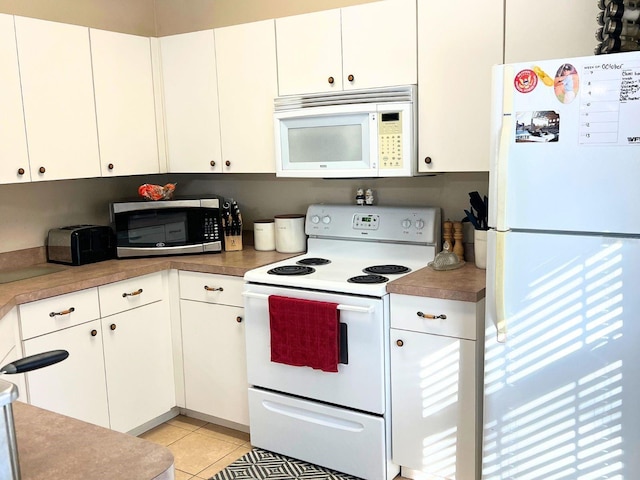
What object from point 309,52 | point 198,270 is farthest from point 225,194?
point 309,52

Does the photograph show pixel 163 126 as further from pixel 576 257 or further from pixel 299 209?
pixel 576 257

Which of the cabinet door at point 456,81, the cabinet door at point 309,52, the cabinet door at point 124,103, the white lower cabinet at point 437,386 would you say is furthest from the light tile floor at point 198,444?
the cabinet door at point 309,52

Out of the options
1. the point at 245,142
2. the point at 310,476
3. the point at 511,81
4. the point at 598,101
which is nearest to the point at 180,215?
the point at 245,142

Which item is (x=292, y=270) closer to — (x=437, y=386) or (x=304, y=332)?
(x=304, y=332)

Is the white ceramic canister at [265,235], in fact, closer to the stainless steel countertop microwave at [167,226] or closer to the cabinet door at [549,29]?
the stainless steel countertop microwave at [167,226]

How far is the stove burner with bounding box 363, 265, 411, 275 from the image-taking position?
287 centimetres

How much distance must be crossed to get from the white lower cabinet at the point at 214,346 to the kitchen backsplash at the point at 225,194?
71 cm

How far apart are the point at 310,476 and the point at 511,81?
1913 mm

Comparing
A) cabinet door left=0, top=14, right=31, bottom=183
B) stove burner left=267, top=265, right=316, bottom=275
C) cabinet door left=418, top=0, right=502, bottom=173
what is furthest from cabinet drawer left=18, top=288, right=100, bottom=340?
cabinet door left=418, top=0, right=502, bottom=173

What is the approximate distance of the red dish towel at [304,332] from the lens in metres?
2.64

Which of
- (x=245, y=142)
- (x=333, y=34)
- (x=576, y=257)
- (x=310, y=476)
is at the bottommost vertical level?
(x=310, y=476)

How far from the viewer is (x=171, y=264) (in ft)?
10.7

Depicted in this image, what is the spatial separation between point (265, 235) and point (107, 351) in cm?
102

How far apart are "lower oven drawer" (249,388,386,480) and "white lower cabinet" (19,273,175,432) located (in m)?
0.60
